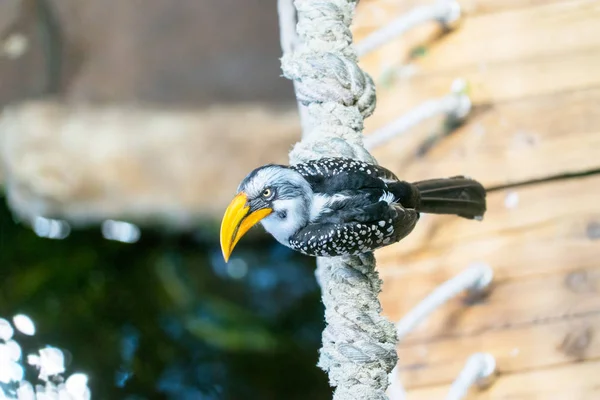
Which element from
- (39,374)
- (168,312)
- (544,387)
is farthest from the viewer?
(168,312)

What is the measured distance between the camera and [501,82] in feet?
3.71

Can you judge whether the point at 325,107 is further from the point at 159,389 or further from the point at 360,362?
the point at 159,389

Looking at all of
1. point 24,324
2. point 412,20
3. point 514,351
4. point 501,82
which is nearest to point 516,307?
point 514,351

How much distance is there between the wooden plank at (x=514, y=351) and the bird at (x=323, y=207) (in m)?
0.33

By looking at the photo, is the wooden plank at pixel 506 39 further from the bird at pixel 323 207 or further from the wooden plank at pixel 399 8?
the bird at pixel 323 207

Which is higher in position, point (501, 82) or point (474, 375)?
point (501, 82)

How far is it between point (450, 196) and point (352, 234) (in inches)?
9.2

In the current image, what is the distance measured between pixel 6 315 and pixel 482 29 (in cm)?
125

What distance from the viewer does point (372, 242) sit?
29.9 inches

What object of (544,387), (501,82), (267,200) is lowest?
(544,387)

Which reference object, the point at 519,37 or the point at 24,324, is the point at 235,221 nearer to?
the point at 519,37

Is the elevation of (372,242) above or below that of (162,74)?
below

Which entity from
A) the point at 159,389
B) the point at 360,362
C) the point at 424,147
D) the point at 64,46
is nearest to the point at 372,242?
the point at 360,362

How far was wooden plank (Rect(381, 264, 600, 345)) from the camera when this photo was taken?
105cm
